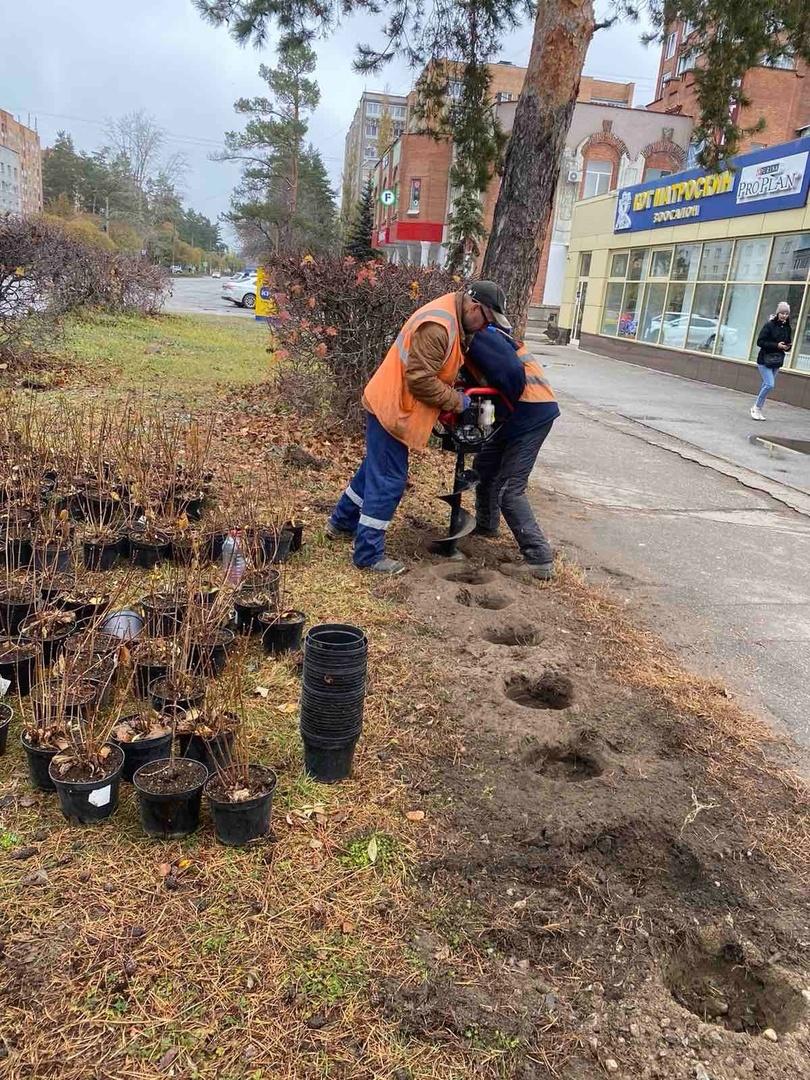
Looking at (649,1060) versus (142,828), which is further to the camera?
(142,828)

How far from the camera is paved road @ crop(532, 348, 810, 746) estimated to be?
15.0ft

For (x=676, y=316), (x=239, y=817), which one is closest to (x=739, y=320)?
(x=676, y=316)

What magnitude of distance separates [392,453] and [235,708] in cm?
215

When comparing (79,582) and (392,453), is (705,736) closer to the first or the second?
(392,453)

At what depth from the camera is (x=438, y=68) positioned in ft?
30.9

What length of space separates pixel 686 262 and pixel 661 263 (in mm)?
1589

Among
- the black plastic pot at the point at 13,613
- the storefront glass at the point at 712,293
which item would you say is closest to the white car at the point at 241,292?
the storefront glass at the point at 712,293

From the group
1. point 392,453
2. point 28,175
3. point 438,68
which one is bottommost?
point 392,453

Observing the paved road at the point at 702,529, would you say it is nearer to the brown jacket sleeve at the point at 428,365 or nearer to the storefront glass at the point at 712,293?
the brown jacket sleeve at the point at 428,365

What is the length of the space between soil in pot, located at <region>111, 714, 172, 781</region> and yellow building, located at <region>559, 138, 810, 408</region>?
49.3 feet

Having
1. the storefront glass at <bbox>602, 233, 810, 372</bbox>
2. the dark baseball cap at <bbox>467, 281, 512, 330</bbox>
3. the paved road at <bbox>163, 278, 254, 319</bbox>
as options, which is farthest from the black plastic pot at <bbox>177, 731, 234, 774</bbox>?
the paved road at <bbox>163, 278, 254, 319</bbox>

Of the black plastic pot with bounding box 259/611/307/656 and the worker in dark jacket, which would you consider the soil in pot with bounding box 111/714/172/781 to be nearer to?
the black plastic pot with bounding box 259/611/307/656

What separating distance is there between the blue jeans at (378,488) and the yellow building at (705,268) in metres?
12.7

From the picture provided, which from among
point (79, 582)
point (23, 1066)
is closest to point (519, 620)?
point (79, 582)
